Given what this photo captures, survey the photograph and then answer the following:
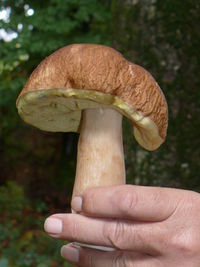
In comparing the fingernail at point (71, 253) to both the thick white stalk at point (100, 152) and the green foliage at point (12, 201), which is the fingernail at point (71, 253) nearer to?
the thick white stalk at point (100, 152)

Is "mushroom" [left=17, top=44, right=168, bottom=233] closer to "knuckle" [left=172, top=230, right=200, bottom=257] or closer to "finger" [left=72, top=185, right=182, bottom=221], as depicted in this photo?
"finger" [left=72, top=185, right=182, bottom=221]

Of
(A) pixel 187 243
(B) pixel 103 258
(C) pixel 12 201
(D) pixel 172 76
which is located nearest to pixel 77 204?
(B) pixel 103 258

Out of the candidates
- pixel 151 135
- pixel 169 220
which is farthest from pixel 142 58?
pixel 169 220

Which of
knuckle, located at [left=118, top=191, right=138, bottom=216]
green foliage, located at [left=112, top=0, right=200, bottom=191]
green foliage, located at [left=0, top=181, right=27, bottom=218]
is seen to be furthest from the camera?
green foliage, located at [left=0, top=181, right=27, bottom=218]

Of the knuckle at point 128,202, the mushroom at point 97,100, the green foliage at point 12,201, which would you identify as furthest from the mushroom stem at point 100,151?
the green foliage at point 12,201

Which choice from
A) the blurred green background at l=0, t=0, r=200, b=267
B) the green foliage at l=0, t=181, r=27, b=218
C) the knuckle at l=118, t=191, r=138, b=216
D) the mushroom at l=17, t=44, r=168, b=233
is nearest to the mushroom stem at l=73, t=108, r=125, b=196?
the mushroom at l=17, t=44, r=168, b=233

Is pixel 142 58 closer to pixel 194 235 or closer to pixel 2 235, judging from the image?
pixel 194 235
